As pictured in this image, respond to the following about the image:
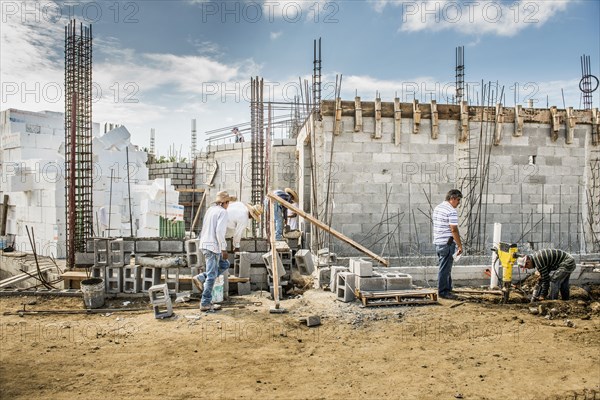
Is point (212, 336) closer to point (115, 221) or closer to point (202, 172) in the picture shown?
point (115, 221)

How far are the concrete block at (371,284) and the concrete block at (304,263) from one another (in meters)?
1.71

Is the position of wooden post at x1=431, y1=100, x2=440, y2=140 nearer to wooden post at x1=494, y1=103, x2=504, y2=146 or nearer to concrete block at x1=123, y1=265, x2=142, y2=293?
wooden post at x1=494, y1=103, x2=504, y2=146

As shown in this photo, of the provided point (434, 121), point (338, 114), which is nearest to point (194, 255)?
point (338, 114)

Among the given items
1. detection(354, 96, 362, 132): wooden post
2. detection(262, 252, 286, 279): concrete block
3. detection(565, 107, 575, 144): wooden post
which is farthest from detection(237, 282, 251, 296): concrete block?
detection(565, 107, 575, 144): wooden post

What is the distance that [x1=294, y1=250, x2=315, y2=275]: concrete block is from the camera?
27.7 ft

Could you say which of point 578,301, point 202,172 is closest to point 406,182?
point 578,301

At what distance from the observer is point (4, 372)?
4.44 m

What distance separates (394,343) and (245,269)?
335cm

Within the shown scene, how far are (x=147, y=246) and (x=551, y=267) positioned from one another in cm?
693

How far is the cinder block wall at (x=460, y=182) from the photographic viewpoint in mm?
9992

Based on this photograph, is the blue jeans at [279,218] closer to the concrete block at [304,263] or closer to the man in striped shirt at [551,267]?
the concrete block at [304,263]

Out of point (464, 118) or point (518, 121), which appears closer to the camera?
point (464, 118)

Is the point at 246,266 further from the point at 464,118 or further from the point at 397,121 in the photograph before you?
the point at 464,118

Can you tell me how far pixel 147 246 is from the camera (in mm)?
7953
